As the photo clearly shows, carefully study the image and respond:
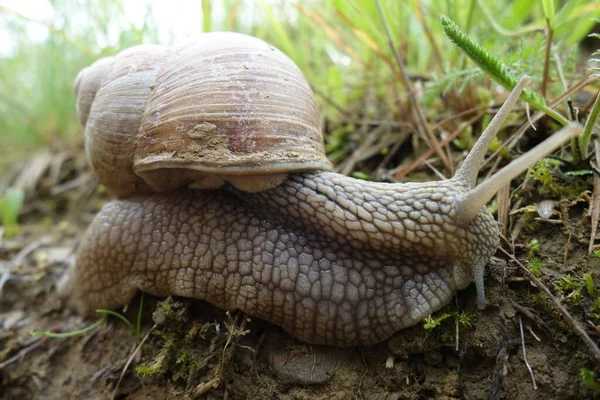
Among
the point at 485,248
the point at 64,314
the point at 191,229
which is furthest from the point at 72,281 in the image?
the point at 485,248

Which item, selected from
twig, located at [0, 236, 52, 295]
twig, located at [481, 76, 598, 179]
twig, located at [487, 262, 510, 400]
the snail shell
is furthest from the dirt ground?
the snail shell

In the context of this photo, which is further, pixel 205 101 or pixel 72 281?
pixel 72 281

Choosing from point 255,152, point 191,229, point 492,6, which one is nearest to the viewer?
point 255,152

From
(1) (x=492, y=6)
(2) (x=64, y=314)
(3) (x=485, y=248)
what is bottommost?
(2) (x=64, y=314)

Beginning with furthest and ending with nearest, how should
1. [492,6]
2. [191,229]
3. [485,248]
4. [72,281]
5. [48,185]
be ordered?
[48,185], [492,6], [72,281], [191,229], [485,248]

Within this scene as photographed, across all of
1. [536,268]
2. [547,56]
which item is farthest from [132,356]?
[547,56]

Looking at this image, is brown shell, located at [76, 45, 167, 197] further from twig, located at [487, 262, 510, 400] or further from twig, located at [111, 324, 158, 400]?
twig, located at [487, 262, 510, 400]

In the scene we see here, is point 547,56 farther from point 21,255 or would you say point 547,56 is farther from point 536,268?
point 21,255

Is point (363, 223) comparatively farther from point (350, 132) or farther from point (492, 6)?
point (492, 6)
